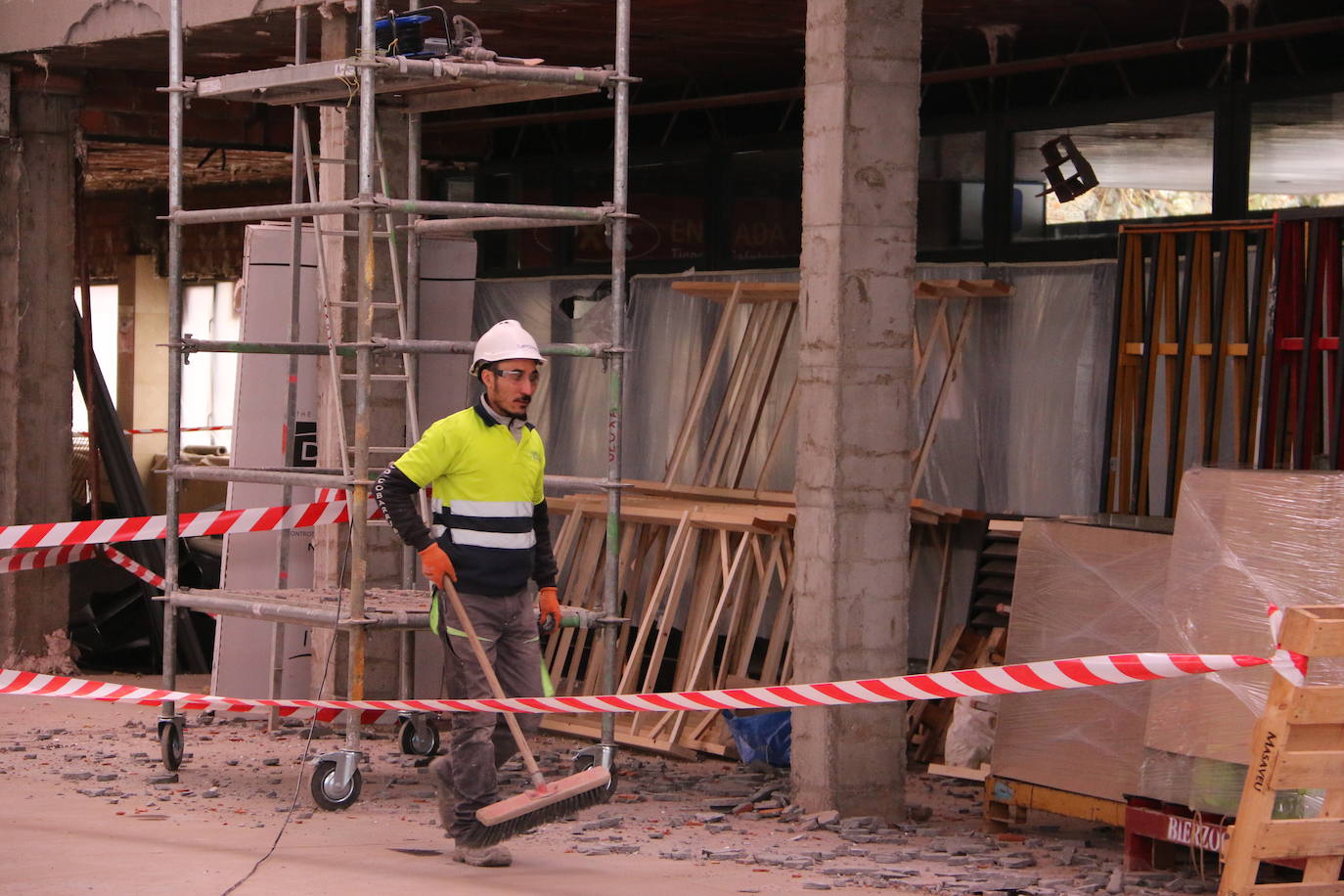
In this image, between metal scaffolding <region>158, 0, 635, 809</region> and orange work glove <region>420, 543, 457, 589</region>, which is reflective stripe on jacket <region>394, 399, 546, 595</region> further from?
metal scaffolding <region>158, 0, 635, 809</region>

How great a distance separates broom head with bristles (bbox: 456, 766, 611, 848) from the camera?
21.6ft

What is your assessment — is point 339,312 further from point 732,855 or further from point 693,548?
point 732,855

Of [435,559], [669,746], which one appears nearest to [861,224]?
[435,559]

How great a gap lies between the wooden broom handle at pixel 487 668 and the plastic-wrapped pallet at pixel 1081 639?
7.28 ft

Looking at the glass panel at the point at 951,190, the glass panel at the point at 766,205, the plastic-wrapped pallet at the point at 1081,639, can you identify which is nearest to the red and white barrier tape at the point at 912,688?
the plastic-wrapped pallet at the point at 1081,639

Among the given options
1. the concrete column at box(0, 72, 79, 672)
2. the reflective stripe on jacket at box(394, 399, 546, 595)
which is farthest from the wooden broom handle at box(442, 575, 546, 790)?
the concrete column at box(0, 72, 79, 672)

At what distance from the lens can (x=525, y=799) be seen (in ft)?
21.6

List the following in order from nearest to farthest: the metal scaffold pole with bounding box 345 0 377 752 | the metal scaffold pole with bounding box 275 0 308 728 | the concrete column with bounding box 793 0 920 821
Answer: the metal scaffold pole with bounding box 345 0 377 752, the concrete column with bounding box 793 0 920 821, the metal scaffold pole with bounding box 275 0 308 728

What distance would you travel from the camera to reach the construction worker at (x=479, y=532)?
6.71 m

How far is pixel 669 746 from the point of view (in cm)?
956

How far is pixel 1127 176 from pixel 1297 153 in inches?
37.2

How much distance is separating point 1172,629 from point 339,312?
4637 mm

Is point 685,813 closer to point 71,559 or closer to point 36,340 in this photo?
point 71,559

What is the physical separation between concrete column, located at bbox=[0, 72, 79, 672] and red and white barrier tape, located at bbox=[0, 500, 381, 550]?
111 centimetres
